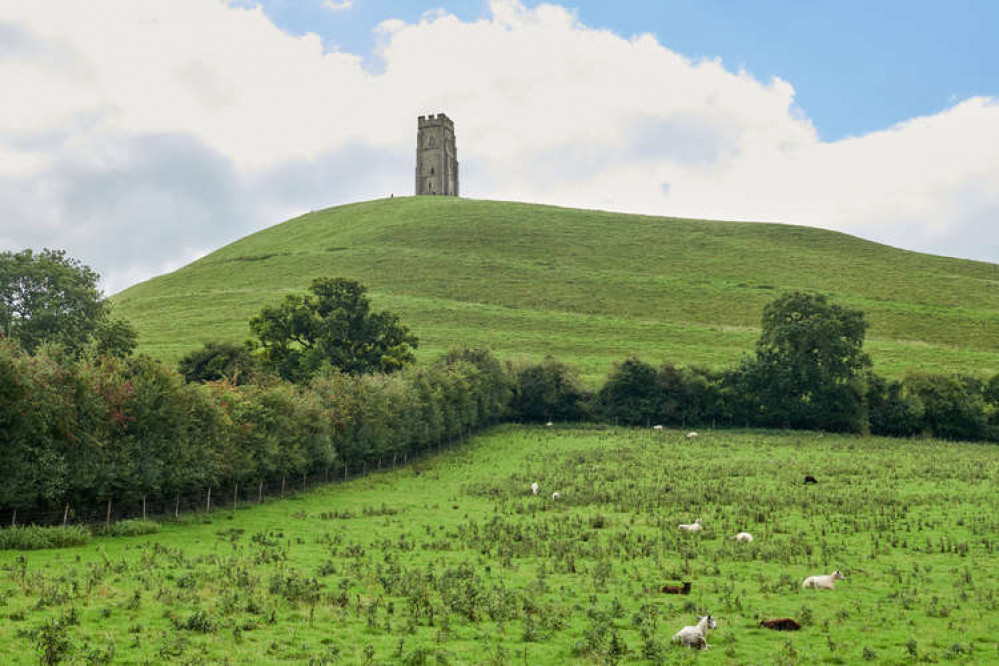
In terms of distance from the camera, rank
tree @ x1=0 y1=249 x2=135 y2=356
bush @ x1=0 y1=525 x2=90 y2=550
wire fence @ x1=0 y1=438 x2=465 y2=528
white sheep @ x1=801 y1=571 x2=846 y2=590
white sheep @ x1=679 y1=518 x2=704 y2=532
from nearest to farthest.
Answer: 1. white sheep @ x1=801 y1=571 x2=846 y2=590
2. bush @ x1=0 y1=525 x2=90 y2=550
3. white sheep @ x1=679 y1=518 x2=704 y2=532
4. wire fence @ x1=0 y1=438 x2=465 y2=528
5. tree @ x1=0 y1=249 x2=135 y2=356

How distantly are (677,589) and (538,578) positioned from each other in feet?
15.2

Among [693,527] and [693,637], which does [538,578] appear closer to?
[693,637]

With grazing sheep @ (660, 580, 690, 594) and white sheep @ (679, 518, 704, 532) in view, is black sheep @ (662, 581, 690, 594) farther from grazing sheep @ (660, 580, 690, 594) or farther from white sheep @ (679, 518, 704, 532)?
white sheep @ (679, 518, 704, 532)

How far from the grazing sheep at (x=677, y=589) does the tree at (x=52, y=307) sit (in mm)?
64146

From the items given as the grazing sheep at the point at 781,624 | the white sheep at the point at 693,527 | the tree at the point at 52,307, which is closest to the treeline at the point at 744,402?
the tree at the point at 52,307

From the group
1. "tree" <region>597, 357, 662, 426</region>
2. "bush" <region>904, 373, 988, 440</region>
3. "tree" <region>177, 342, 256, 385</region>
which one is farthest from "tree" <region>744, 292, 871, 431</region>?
"tree" <region>177, 342, 256, 385</region>

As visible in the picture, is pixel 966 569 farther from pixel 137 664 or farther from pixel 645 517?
pixel 137 664

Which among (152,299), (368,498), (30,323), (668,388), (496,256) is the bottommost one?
(368,498)

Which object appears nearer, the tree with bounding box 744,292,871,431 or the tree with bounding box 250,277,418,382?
the tree with bounding box 250,277,418,382

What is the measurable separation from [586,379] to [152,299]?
329 ft

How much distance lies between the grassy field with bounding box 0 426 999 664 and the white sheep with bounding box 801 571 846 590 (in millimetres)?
297

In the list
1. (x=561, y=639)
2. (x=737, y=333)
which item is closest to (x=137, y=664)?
(x=561, y=639)

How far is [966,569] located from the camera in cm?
2564

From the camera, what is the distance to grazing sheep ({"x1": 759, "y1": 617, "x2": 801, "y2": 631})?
19031mm
